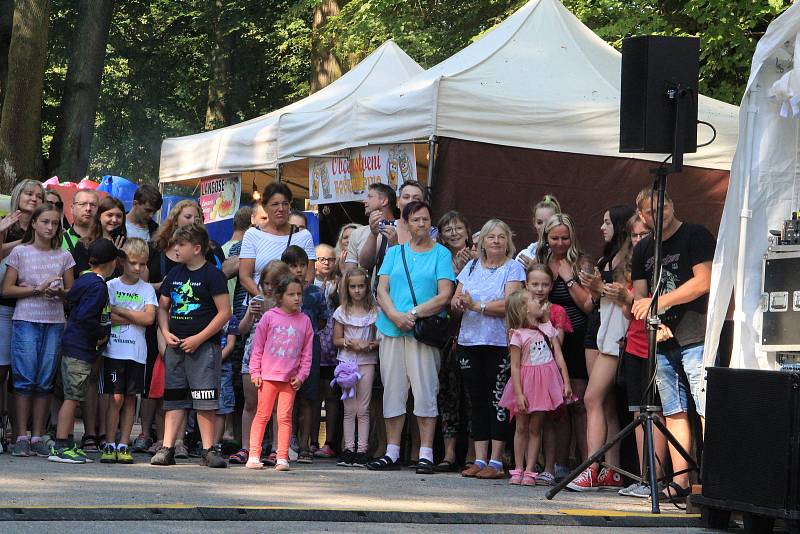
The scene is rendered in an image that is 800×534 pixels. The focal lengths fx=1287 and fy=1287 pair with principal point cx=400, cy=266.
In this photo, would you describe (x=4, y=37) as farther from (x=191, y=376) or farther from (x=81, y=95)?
(x=191, y=376)

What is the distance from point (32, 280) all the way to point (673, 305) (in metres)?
4.60

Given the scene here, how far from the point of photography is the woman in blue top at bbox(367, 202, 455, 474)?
9.39m

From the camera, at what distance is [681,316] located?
8.00 meters

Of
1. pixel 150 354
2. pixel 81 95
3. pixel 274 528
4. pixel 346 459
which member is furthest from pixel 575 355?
pixel 81 95

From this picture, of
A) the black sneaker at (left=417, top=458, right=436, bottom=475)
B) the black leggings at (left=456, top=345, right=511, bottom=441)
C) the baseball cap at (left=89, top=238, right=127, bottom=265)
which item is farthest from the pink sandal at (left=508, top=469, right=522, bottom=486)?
the baseball cap at (left=89, top=238, right=127, bottom=265)

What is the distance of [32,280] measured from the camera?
9.37m

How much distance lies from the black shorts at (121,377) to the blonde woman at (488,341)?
7.82ft

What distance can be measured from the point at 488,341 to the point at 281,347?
1476 mm

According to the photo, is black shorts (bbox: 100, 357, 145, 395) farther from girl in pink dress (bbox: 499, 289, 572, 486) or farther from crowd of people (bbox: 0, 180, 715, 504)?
girl in pink dress (bbox: 499, 289, 572, 486)

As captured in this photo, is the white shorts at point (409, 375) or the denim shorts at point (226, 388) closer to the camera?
the white shorts at point (409, 375)

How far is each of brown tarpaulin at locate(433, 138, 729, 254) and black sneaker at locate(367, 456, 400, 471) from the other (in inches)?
91.2

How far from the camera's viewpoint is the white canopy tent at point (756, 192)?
754 cm

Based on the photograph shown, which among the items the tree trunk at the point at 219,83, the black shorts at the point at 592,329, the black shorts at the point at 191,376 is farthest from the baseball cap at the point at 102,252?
the tree trunk at the point at 219,83

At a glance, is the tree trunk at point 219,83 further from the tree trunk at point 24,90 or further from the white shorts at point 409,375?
the white shorts at point 409,375
